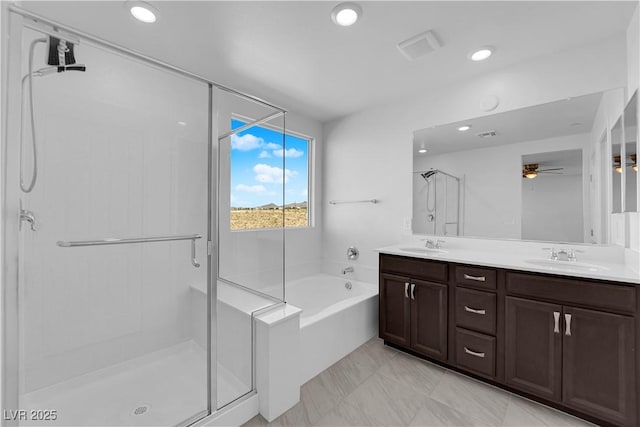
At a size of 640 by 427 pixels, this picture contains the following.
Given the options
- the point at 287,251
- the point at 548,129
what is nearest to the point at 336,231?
the point at 287,251

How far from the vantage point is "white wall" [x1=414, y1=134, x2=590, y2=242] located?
2.23 metres

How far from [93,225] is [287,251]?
1.91 metres

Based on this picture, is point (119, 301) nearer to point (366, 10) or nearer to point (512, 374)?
point (366, 10)

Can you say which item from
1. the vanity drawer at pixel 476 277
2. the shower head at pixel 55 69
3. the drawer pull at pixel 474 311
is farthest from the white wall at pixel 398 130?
the shower head at pixel 55 69

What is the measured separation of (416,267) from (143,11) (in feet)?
8.58

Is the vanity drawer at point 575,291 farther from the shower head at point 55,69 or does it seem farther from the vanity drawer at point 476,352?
the shower head at point 55,69

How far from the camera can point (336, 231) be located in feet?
11.6

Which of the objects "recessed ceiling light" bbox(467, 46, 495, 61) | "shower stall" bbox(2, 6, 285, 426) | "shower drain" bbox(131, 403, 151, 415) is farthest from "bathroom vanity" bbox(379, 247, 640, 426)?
"shower drain" bbox(131, 403, 151, 415)

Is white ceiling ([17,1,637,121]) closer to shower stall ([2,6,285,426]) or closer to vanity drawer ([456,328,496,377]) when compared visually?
shower stall ([2,6,285,426])

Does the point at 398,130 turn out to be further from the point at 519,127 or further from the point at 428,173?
the point at 519,127

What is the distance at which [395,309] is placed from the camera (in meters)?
2.40

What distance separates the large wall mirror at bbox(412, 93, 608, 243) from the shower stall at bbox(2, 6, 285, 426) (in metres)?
1.63

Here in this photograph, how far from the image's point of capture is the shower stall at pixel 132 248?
5.15ft

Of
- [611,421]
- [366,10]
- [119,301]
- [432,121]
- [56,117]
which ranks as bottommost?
[611,421]
